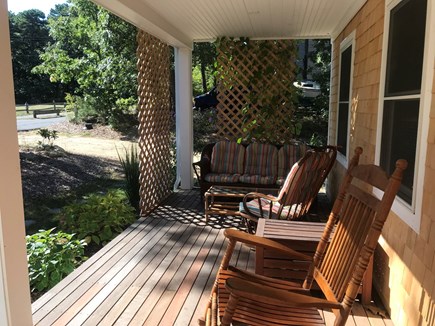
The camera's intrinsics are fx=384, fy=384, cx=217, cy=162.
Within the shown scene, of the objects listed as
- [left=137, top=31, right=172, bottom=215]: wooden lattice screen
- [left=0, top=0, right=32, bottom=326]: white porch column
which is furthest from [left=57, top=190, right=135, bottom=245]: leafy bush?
[left=0, top=0, right=32, bottom=326]: white porch column

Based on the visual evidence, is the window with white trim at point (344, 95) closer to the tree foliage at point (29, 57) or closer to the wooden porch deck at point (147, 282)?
the wooden porch deck at point (147, 282)

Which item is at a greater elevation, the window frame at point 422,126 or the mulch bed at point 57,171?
the window frame at point 422,126

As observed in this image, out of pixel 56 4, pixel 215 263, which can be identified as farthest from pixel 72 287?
pixel 56 4

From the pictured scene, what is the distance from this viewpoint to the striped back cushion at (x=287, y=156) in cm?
520

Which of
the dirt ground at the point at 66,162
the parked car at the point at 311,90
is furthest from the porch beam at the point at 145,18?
the parked car at the point at 311,90

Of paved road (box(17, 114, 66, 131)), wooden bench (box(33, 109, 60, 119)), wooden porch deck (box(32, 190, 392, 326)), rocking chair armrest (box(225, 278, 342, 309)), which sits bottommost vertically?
wooden porch deck (box(32, 190, 392, 326))

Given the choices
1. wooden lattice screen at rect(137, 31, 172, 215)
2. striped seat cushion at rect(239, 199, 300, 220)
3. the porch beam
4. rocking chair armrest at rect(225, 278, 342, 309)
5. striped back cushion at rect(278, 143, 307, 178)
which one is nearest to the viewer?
rocking chair armrest at rect(225, 278, 342, 309)

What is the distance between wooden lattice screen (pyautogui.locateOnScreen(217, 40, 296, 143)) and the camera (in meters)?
5.94

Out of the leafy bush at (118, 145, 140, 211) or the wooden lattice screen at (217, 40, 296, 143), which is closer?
the leafy bush at (118, 145, 140, 211)

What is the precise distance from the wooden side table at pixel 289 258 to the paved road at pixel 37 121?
9.53m

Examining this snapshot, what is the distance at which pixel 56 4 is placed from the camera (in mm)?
15164

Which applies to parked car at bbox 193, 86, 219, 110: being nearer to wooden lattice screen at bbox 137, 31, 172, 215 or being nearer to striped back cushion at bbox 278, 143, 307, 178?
wooden lattice screen at bbox 137, 31, 172, 215

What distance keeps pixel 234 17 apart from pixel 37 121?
9376 mm

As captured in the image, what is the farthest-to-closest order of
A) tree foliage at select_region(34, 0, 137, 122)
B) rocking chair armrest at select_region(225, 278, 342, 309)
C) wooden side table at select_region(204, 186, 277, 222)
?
tree foliage at select_region(34, 0, 137, 122) → wooden side table at select_region(204, 186, 277, 222) → rocking chair armrest at select_region(225, 278, 342, 309)
